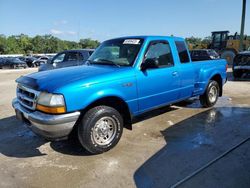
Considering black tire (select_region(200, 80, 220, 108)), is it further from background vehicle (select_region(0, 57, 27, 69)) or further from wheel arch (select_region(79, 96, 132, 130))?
background vehicle (select_region(0, 57, 27, 69))

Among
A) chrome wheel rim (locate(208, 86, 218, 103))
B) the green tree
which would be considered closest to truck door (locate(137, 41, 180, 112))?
chrome wheel rim (locate(208, 86, 218, 103))

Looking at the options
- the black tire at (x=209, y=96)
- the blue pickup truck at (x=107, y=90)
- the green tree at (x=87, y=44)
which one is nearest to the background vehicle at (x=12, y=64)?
the black tire at (x=209, y=96)

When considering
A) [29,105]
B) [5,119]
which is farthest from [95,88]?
[5,119]

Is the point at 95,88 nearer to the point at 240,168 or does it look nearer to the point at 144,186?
the point at 144,186

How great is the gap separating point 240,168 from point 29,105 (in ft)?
10.8

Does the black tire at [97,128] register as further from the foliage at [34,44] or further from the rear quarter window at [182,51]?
the foliage at [34,44]

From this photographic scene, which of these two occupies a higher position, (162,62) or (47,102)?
(162,62)

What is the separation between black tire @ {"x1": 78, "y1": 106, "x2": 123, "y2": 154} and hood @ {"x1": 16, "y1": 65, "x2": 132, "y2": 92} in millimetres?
492

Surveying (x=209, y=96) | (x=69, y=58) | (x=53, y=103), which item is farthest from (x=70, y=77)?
(x=69, y=58)

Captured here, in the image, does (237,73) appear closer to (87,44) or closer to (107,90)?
(107,90)

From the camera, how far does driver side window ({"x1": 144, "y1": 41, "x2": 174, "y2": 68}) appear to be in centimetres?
518

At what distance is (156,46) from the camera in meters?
5.38

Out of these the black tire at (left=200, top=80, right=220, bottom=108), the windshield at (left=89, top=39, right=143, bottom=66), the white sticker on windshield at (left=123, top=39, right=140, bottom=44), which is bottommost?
the black tire at (left=200, top=80, right=220, bottom=108)

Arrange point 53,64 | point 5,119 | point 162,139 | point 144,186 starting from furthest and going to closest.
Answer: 1. point 53,64
2. point 5,119
3. point 162,139
4. point 144,186
